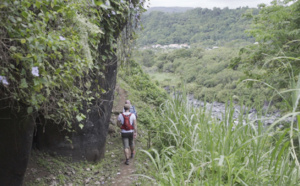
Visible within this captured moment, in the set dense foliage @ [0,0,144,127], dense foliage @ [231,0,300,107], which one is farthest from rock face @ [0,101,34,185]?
dense foliage @ [231,0,300,107]

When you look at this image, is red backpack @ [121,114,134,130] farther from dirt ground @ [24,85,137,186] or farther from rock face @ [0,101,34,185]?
rock face @ [0,101,34,185]

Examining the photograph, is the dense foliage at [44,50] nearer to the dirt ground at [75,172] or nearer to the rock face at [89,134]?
the rock face at [89,134]

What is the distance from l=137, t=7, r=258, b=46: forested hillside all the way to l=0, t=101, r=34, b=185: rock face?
49803mm

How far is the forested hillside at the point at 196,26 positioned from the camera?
55875 millimetres

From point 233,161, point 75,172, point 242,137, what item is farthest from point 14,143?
point 242,137

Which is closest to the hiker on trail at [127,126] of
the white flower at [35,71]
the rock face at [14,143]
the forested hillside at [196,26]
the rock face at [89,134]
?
the rock face at [89,134]

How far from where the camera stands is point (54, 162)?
5219mm

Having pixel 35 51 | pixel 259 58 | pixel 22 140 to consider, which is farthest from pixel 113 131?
pixel 259 58

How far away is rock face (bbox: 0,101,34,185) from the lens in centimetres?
364

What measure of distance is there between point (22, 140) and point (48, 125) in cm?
144

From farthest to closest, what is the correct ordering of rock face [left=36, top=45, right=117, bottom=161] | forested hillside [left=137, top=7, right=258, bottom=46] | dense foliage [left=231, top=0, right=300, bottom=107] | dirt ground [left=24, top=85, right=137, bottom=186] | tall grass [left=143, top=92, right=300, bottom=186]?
forested hillside [left=137, top=7, right=258, bottom=46], dense foliage [left=231, top=0, right=300, bottom=107], rock face [left=36, top=45, right=117, bottom=161], dirt ground [left=24, top=85, right=137, bottom=186], tall grass [left=143, top=92, right=300, bottom=186]

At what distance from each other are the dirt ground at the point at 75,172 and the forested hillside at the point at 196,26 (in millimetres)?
48000

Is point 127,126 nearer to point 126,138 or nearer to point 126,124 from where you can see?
point 126,124

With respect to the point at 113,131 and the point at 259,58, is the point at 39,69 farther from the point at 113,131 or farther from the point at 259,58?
the point at 259,58
